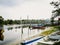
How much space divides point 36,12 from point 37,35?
0.62 metres

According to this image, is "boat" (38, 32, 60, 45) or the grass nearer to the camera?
"boat" (38, 32, 60, 45)

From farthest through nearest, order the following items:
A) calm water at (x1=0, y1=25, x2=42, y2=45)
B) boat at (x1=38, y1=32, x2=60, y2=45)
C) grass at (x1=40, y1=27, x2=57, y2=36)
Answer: calm water at (x1=0, y1=25, x2=42, y2=45)
grass at (x1=40, y1=27, x2=57, y2=36)
boat at (x1=38, y1=32, x2=60, y2=45)

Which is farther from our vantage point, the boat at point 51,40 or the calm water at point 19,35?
the calm water at point 19,35

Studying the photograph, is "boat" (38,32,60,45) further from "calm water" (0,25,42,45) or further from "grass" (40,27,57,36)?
"calm water" (0,25,42,45)

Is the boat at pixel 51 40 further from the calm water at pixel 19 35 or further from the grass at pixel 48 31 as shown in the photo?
the calm water at pixel 19 35

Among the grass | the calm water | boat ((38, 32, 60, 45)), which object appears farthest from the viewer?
the calm water

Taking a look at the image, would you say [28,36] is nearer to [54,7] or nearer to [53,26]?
[53,26]

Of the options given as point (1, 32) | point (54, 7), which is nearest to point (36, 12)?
point (54, 7)

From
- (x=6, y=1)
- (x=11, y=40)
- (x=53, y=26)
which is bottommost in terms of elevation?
(x=11, y=40)

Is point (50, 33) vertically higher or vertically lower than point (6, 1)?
lower

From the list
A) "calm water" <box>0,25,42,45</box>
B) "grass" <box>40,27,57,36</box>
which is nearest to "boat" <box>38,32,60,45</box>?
"grass" <box>40,27,57,36</box>

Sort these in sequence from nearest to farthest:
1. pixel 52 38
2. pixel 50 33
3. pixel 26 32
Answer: pixel 52 38, pixel 50 33, pixel 26 32

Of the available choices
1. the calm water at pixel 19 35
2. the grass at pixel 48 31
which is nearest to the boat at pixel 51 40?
the grass at pixel 48 31

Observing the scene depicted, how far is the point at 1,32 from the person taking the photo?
427cm
